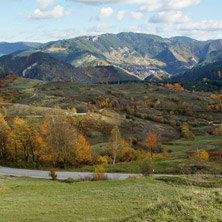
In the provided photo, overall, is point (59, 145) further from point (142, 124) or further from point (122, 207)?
point (142, 124)

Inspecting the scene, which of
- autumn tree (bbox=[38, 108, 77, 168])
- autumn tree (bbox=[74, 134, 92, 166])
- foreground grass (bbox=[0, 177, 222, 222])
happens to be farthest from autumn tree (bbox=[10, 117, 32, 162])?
foreground grass (bbox=[0, 177, 222, 222])

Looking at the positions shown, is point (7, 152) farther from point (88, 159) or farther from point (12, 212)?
point (12, 212)

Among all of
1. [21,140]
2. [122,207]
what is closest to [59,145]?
[21,140]

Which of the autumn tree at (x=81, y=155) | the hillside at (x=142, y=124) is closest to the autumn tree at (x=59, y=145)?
the autumn tree at (x=81, y=155)

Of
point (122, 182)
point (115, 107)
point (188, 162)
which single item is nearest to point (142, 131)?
point (115, 107)

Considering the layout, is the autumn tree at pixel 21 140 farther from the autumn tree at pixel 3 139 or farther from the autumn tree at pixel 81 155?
the autumn tree at pixel 81 155

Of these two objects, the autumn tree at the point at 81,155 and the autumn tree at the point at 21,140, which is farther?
the autumn tree at the point at 21,140

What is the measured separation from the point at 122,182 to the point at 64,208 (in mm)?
12672

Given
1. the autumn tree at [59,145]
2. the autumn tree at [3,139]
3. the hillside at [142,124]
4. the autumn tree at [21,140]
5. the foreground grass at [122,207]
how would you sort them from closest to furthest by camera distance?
the foreground grass at [122,207], the hillside at [142,124], the autumn tree at [59,145], the autumn tree at [21,140], the autumn tree at [3,139]

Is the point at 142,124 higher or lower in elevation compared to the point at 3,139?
lower

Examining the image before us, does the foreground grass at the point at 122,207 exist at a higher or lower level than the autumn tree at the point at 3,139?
higher

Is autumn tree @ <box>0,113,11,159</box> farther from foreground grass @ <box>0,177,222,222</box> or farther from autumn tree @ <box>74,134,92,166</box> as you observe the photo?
foreground grass @ <box>0,177,222,222</box>

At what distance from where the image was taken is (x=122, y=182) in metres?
29.2

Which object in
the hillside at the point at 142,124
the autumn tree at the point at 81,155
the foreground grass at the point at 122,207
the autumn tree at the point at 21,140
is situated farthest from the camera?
the autumn tree at the point at 21,140
